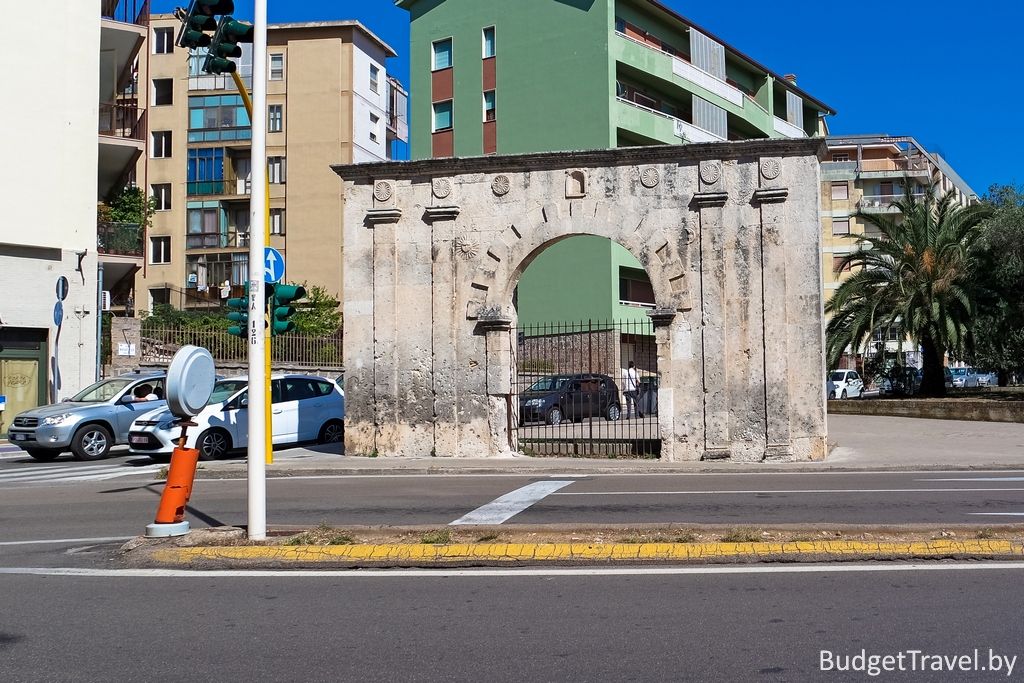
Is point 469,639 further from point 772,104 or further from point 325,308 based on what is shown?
point 772,104

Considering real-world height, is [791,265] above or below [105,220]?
below

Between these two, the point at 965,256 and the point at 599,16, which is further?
the point at 599,16

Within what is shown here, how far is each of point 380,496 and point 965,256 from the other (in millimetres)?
21922

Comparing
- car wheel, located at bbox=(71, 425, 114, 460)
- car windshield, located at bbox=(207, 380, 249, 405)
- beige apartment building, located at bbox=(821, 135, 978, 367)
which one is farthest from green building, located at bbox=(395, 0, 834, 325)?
beige apartment building, located at bbox=(821, 135, 978, 367)

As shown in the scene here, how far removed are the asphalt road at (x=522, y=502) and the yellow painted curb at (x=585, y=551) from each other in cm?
134

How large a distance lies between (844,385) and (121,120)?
33.6 metres

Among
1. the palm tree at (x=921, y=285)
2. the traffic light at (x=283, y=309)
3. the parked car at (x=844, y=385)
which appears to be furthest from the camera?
the parked car at (x=844, y=385)

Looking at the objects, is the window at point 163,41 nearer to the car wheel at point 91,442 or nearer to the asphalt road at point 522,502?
the car wheel at point 91,442

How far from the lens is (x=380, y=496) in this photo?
11844 millimetres

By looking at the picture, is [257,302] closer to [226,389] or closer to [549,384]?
[226,389]

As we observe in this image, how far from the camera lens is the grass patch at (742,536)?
24.4 feet

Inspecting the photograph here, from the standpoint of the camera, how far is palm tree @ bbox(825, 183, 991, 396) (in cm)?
2767

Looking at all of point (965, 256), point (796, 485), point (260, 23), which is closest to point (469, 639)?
point (260, 23)

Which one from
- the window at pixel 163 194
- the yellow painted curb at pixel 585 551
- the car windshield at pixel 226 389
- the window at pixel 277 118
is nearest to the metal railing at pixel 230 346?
the car windshield at pixel 226 389
